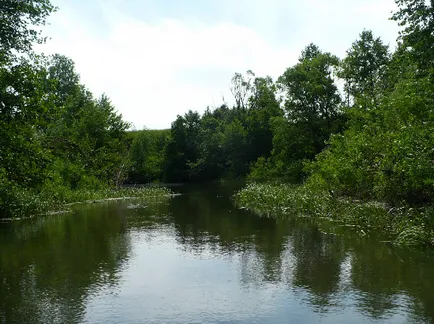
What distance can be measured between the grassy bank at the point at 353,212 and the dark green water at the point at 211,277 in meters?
1.09

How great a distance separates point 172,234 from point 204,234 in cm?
124

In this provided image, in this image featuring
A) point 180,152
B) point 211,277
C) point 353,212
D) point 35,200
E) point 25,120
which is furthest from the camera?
point 180,152

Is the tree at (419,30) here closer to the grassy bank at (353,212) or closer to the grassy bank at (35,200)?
the grassy bank at (353,212)

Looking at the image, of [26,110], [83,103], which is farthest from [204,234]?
[83,103]

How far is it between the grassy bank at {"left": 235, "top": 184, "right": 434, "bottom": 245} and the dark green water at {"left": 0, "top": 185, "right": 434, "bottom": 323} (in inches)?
42.9

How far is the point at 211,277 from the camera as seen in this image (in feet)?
32.5

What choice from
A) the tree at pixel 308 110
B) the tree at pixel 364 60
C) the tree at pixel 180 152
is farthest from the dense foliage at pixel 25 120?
the tree at pixel 180 152

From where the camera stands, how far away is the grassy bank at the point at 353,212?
41.8 ft

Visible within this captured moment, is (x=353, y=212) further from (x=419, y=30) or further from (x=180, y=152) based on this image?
(x=180, y=152)

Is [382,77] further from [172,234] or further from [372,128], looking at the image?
[172,234]

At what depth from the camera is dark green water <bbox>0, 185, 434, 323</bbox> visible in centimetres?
747

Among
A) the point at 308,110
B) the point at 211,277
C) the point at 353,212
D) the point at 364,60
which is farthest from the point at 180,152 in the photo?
the point at 211,277

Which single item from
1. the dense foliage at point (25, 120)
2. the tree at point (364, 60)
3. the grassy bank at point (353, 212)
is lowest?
the grassy bank at point (353, 212)

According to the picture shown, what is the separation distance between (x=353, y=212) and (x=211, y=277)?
29.1 ft
